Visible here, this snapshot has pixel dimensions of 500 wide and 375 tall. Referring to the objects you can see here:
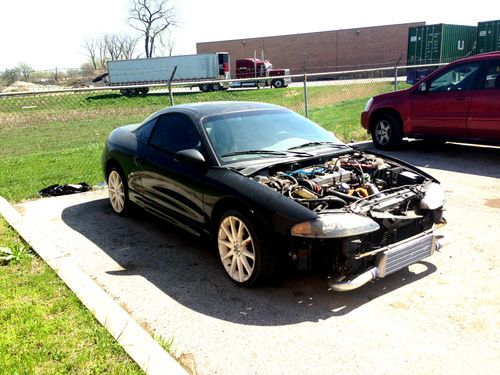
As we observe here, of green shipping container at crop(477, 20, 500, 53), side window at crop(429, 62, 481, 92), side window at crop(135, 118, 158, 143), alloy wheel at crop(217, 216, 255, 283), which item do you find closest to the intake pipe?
alloy wheel at crop(217, 216, 255, 283)

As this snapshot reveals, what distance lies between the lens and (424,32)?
1248 inches

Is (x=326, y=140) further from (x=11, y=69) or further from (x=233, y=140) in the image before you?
(x=11, y=69)

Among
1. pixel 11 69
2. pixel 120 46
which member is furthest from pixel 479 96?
pixel 120 46

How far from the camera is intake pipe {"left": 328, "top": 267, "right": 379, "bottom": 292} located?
3371 millimetres

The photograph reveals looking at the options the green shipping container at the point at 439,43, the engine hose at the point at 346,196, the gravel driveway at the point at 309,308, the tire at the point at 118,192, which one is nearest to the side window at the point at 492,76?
the gravel driveway at the point at 309,308

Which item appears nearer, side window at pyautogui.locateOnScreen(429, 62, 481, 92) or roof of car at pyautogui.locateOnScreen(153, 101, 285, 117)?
roof of car at pyautogui.locateOnScreen(153, 101, 285, 117)

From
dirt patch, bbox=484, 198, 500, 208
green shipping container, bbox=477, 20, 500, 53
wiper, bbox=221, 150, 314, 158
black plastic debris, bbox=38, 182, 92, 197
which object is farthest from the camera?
green shipping container, bbox=477, 20, 500, 53

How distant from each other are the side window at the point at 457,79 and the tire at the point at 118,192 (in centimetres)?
610

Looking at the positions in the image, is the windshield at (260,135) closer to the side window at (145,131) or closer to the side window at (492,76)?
the side window at (145,131)

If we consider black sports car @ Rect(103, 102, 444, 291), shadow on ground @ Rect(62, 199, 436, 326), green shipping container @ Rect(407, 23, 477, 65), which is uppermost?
green shipping container @ Rect(407, 23, 477, 65)

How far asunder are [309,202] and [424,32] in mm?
32252

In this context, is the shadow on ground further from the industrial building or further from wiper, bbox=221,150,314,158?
the industrial building

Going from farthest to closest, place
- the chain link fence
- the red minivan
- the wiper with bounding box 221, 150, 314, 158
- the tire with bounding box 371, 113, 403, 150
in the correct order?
the tire with bounding box 371, 113, 403, 150 < the chain link fence < the red minivan < the wiper with bounding box 221, 150, 314, 158

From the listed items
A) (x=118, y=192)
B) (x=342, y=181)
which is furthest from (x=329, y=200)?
(x=118, y=192)
